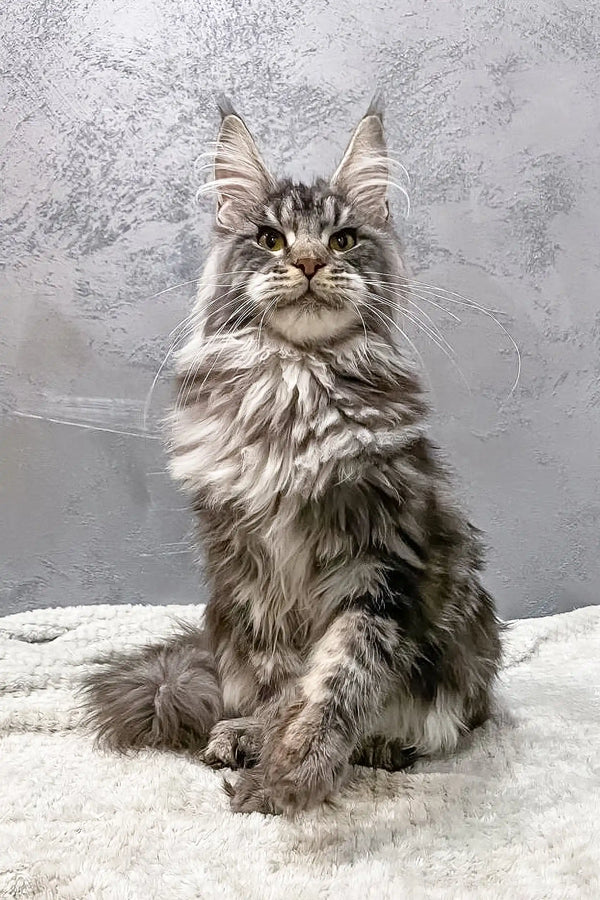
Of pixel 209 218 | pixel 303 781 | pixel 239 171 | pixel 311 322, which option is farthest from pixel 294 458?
pixel 209 218

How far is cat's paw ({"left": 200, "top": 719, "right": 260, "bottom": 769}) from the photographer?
137 centimetres

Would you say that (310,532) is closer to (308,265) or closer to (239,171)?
(308,265)

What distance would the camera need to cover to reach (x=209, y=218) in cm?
239

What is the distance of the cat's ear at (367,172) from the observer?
159 cm

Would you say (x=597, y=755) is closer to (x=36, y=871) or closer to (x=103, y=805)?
(x=103, y=805)

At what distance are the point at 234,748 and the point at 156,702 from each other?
166 mm

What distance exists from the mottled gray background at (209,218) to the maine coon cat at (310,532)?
3.00 feet

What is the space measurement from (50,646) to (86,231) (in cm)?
120

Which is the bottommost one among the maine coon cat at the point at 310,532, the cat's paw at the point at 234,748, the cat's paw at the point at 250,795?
the cat's paw at the point at 234,748

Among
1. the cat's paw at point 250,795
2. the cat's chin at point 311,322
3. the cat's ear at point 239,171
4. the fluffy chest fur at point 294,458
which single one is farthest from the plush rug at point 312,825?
the cat's ear at point 239,171

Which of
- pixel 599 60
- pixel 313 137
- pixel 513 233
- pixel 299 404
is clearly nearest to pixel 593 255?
pixel 513 233

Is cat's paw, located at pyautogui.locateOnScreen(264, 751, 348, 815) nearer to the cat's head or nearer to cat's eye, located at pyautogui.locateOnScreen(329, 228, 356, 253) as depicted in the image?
the cat's head

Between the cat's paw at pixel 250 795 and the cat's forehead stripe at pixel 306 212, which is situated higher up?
the cat's forehead stripe at pixel 306 212

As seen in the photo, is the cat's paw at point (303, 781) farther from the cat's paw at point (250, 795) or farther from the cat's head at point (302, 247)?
the cat's head at point (302, 247)
